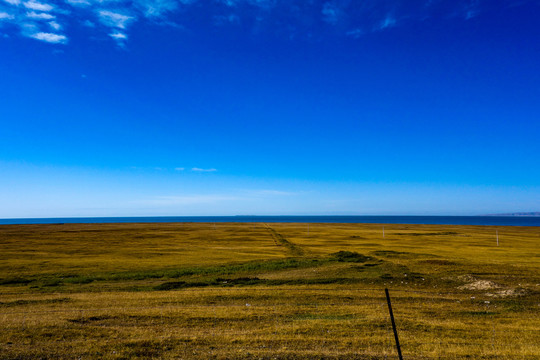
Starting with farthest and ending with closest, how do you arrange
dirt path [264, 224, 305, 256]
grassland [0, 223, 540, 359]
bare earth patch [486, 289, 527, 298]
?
1. dirt path [264, 224, 305, 256]
2. bare earth patch [486, 289, 527, 298]
3. grassland [0, 223, 540, 359]

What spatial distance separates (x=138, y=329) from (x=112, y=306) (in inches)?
305

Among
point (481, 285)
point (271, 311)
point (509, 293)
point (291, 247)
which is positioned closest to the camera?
point (271, 311)

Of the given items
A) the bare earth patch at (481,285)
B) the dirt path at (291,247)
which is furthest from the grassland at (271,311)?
the dirt path at (291,247)

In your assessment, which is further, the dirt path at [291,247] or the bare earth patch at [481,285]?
the dirt path at [291,247]

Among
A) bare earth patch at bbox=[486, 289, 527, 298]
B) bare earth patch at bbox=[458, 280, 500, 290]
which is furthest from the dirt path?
bare earth patch at bbox=[486, 289, 527, 298]

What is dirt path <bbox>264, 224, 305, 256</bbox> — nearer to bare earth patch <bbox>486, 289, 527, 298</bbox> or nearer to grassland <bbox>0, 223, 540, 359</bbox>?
grassland <bbox>0, 223, 540, 359</bbox>

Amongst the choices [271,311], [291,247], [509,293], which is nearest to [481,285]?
[509,293]

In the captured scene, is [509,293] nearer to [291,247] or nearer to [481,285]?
[481,285]

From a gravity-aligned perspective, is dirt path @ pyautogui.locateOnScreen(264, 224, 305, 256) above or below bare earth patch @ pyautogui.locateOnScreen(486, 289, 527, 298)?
below

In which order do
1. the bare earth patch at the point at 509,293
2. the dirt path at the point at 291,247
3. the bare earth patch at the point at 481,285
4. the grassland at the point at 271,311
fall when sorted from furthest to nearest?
the dirt path at the point at 291,247
the bare earth patch at the point at 481,285
the bare earth patch at the point at 509,293
the grassland at the point at 271,311

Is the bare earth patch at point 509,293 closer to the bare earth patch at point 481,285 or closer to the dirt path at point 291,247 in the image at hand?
the bare earth patch at point 481,285

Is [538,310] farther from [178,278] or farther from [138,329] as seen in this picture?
[178,278]

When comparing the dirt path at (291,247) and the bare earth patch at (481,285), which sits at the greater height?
the bare earth patch at (481,285)

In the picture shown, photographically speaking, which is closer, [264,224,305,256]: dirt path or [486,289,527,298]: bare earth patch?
[486,289,527,298]: bare earth patch
